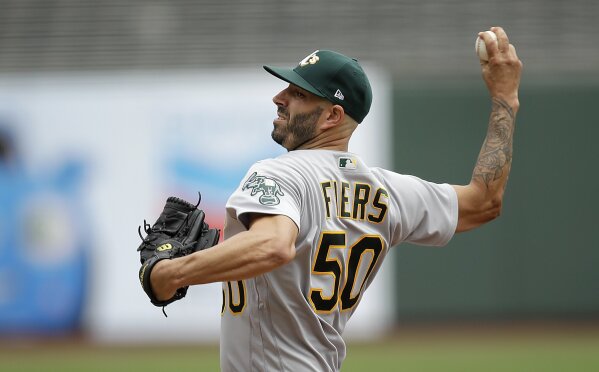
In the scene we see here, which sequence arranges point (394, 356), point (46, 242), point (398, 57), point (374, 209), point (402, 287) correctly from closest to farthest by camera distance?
point (374, 209), point (394, 356), point (46, 242), point (402, 287), point (398, 57)

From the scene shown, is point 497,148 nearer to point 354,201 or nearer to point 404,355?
point 354,201

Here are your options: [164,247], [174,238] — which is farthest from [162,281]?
[174,238]

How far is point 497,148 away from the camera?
11.8 feet

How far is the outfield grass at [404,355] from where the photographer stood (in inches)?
344

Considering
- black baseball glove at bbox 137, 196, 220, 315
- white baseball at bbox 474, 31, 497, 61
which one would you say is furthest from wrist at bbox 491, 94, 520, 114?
black baseball glove at bbox 137, 196, 220, 315

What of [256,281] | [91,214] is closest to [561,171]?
[91,214]

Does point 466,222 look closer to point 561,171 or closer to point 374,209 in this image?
point 374,209

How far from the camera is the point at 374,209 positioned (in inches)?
130

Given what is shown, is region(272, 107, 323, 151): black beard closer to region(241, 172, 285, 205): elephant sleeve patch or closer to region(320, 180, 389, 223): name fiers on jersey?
region(320, 180, 389, 223): name fiers on jersey

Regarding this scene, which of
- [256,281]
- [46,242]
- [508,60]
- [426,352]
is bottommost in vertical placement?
[426,352]

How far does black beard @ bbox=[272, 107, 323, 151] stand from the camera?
3.33 metres

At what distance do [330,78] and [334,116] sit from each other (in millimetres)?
138

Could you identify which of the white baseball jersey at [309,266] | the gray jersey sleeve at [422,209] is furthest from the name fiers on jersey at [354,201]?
the gray jersey sleeve at [422,209]

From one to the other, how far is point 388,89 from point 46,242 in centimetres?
491
